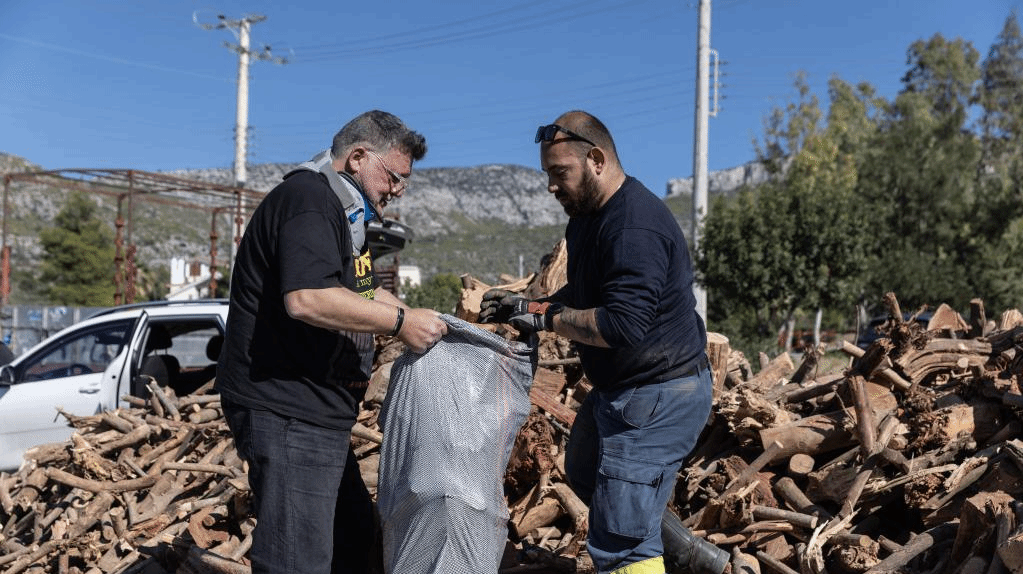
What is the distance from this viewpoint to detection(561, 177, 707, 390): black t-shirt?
9.92ft

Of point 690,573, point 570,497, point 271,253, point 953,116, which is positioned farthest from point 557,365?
point 953,116

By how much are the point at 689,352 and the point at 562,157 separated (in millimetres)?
824

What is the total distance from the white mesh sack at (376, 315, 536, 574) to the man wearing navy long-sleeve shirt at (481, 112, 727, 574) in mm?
257

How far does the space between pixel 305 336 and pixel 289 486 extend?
1.67 ft

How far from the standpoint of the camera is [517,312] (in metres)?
3.46

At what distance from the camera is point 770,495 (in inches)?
177

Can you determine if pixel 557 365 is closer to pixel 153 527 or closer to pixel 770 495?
pixel 770 495

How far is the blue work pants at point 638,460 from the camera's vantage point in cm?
314

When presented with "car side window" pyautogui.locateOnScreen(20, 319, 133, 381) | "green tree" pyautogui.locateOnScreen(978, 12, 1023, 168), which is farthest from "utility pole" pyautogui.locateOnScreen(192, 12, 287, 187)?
"green tree" pyautogui.locateOnScreen(978, 12, 1023, 168)

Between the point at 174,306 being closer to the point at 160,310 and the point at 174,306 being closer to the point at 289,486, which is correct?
the point at 160,310

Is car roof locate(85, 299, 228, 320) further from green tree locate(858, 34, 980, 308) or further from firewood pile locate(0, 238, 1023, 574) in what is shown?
green tree locate(858, 34, 980, 308)

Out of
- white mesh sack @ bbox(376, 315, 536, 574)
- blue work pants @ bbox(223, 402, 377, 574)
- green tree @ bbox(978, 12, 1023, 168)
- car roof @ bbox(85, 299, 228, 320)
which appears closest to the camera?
blue work pants @ bbox(223, 402, 377, 574)

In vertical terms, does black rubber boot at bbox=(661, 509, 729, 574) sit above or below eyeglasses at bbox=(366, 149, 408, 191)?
below

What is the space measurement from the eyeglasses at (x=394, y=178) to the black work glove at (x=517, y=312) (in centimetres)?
56
